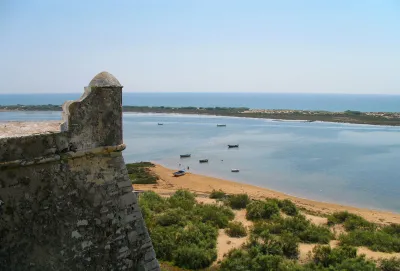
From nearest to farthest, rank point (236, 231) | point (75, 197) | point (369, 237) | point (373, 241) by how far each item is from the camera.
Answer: point (75, 197) < point (373, 241) < point (369, 237) < point (236, 231)

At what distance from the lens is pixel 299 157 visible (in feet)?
165

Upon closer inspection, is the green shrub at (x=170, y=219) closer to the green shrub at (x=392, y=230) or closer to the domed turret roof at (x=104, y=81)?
the green shrub at (x=392, y=230)

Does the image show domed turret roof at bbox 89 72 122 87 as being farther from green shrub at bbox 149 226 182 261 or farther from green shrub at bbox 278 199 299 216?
green shrub at bbox 278 199 299 216

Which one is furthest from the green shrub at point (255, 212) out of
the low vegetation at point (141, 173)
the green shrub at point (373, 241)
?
the low vegetation at point (141, 173)

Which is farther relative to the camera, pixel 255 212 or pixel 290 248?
pixel 255 212

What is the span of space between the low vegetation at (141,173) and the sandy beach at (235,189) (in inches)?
27.6

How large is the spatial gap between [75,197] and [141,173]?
111ft

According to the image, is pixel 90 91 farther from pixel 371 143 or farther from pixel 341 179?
pixel 371 143

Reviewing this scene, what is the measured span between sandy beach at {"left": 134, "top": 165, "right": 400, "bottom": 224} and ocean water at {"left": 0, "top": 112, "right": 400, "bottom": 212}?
1.92 metres

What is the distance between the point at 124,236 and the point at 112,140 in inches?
51.1

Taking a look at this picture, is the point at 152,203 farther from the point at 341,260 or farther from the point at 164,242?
the point at 341,260

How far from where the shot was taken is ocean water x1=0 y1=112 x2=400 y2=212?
34.2 meters

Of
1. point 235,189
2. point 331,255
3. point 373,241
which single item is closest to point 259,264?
point 331,255

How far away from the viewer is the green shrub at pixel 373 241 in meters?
16.1
